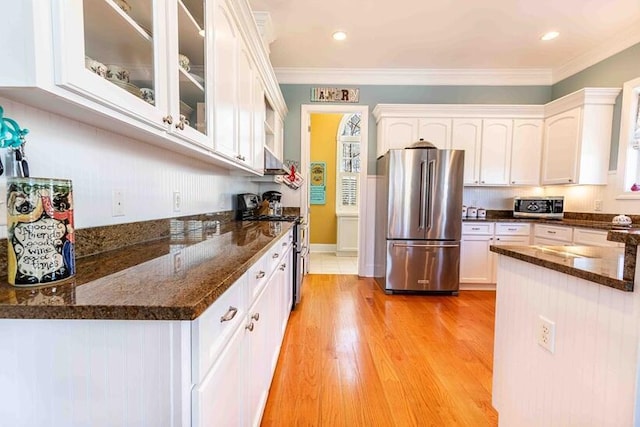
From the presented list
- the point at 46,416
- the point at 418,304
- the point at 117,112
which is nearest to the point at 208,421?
the point at 46,416

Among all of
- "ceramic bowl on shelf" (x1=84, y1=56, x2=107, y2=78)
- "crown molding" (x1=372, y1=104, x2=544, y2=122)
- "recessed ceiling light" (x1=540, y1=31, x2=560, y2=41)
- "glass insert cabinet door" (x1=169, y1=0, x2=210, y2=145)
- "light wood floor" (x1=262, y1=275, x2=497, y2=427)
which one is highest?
"recessed ceiling light" (x1=540, y1=31, x2=560, y2=41)

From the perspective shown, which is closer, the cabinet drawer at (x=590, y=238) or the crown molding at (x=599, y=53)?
the cabinet drawer at (x=590, y=238)

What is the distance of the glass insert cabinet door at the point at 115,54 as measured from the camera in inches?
25.4

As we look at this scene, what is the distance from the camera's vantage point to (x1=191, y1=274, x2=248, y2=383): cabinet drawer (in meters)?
0.65

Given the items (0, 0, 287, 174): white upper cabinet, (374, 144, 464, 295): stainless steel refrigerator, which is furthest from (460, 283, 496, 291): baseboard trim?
(0, 0, 287, 174): white upper cabinet

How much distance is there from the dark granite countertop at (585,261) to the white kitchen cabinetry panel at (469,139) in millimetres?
2615

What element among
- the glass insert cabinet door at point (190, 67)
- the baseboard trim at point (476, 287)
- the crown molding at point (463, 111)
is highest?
the crown molding at point (463, 111)

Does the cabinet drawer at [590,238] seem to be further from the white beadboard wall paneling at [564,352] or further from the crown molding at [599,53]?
the white beadboard wall paneling at [564,352]

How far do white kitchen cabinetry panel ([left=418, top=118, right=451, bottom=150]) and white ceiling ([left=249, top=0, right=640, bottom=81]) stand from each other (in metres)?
0.76

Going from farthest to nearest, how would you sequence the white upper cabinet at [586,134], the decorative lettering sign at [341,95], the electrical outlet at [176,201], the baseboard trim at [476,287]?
the decorative lettering sign at [341,95] < the baseboard trim at [476,287] < the white upper cabinet at [586,134] < the electrical outlet at [176,201]

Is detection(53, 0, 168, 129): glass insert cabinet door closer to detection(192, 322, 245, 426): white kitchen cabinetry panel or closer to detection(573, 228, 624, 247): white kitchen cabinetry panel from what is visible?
detection(192, 322, 245, 426): white kitchen cabinetry panel

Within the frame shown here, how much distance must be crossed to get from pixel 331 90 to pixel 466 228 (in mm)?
2517

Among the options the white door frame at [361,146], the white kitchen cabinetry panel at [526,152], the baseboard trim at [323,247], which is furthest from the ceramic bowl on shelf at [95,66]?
the baseboard trim at [323,247]

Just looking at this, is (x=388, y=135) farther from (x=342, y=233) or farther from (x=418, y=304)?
(x=342, y=233)
